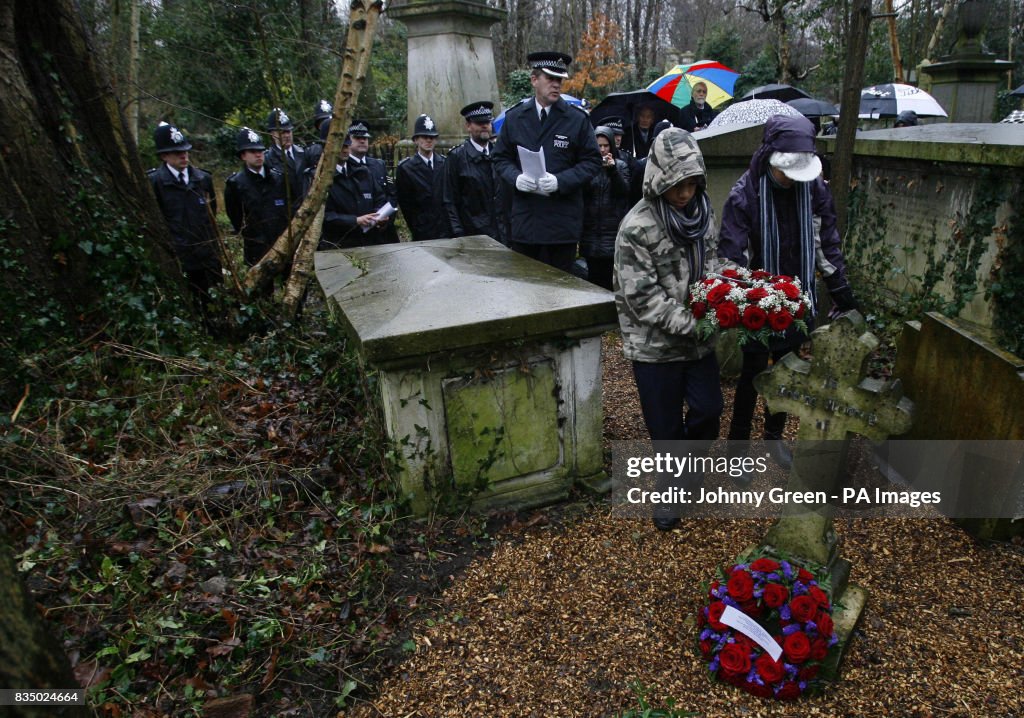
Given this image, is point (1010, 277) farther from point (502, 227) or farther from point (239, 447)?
point (239, 447)

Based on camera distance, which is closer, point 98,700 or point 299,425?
point 98,700

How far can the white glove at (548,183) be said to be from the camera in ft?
15.6

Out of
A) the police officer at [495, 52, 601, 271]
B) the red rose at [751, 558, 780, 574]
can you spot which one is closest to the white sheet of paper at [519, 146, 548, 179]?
the police officer at [495, 52, 601, 271]

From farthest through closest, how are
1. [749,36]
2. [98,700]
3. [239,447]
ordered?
[749,36] → [239,447] → [98,700]

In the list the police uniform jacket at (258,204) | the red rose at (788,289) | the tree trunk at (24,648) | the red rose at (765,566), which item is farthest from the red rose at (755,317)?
the police uniform jacket at (258,204)

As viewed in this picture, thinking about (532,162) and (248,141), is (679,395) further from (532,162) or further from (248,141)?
(248,141)

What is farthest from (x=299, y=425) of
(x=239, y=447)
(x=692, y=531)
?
(x=692, y=531)

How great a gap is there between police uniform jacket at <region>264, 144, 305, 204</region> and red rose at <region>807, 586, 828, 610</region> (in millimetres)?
5490

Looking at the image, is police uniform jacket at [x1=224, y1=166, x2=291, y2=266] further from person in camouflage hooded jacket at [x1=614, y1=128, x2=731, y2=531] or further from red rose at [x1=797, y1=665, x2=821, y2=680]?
red rose at [x1=797, y1=665, x2=821, y2=680]

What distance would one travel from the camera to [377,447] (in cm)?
329

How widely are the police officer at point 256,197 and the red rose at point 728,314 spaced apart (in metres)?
4.66

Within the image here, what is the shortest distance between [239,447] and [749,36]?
37.0 meters

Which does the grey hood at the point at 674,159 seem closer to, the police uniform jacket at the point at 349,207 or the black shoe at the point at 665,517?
the black shoe at the point at 665,517

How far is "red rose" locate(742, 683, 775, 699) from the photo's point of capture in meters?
2.23
